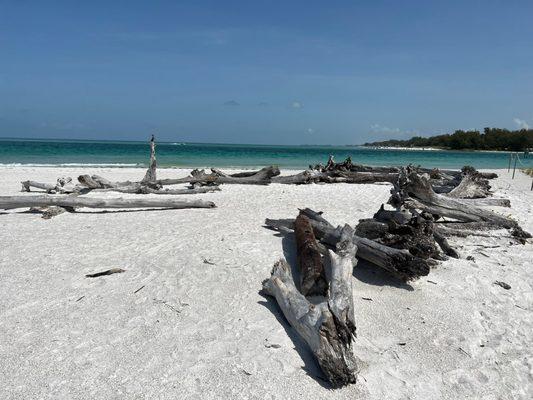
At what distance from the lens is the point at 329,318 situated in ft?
12.1

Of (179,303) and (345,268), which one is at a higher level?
(345,268)

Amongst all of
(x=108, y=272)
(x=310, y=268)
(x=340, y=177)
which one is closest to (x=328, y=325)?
(x=310, y=268)

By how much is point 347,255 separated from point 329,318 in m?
1.70

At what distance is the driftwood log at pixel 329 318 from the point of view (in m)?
3.45

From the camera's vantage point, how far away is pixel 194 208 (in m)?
10.0

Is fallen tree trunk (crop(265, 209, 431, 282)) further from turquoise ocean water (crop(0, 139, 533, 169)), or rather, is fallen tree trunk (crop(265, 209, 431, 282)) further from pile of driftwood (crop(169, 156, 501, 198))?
turquoise ocean water (crop(0, 139, 533, 169))

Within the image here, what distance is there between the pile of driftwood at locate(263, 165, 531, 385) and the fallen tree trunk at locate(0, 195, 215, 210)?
9.02 ft

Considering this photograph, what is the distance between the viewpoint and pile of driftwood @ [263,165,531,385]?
11.9 feet

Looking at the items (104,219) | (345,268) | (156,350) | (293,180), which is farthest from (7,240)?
(293,180)

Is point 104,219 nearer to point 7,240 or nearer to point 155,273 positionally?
point 7,240

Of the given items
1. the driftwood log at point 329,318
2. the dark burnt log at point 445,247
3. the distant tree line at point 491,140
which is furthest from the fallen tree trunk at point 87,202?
the distant tree line at point 491,140

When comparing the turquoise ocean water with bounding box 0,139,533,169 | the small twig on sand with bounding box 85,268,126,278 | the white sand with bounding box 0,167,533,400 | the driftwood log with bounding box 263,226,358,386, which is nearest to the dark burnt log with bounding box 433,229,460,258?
the white sand with bounding box 0,167,533,400

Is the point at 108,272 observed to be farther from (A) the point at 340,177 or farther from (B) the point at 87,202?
(A) the point at 340,177

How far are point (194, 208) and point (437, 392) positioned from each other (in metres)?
7.27
